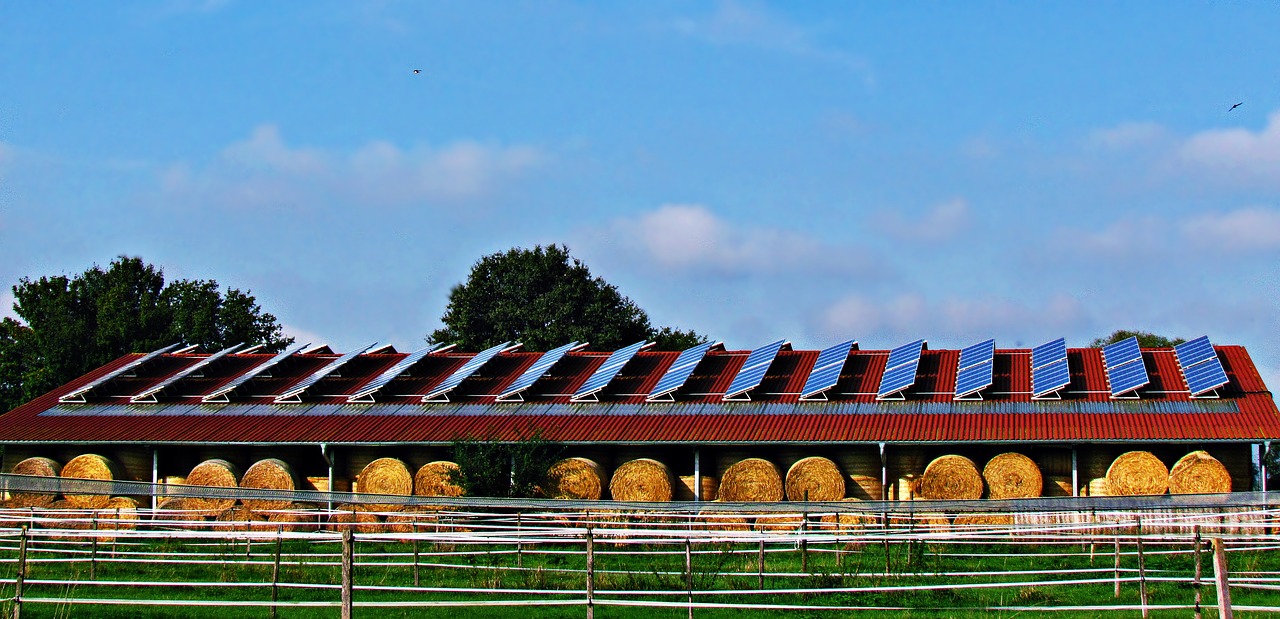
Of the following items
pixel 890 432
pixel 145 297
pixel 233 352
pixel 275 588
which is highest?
pixel 145 297

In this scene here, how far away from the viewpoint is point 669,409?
1467 inches

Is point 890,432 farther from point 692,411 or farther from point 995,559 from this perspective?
point 995,559

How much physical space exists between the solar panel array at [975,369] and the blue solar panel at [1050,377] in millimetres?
1128

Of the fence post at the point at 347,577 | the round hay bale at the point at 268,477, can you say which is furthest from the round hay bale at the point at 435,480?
the fence post at the point at 347,577

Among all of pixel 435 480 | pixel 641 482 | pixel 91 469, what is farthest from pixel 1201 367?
pixel 91 469

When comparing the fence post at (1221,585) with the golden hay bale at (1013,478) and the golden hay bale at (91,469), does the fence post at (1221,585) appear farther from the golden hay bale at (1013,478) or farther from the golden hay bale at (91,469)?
the golden hay bale at (91,469)

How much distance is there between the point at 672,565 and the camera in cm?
2425

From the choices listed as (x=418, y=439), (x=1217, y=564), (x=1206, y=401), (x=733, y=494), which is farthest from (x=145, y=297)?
(x=1217, y=564)

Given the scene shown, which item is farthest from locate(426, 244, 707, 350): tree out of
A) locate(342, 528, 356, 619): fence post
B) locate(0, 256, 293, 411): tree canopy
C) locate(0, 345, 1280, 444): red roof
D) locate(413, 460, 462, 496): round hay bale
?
locate(342, 528, 356, 619): fence post

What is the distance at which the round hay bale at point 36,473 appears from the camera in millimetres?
36062

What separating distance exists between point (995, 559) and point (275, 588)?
474 inches

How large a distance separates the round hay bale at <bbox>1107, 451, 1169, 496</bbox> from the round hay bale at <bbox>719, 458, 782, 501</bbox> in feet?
24.3

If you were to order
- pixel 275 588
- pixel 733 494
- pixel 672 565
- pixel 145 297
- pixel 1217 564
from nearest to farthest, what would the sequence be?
1. pixel 1217 564
2. pixel 275 588
3. pixel 672 565
4. pixel 733 494
5. pixel 145 297

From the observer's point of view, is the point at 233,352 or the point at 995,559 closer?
the point at 995,559
